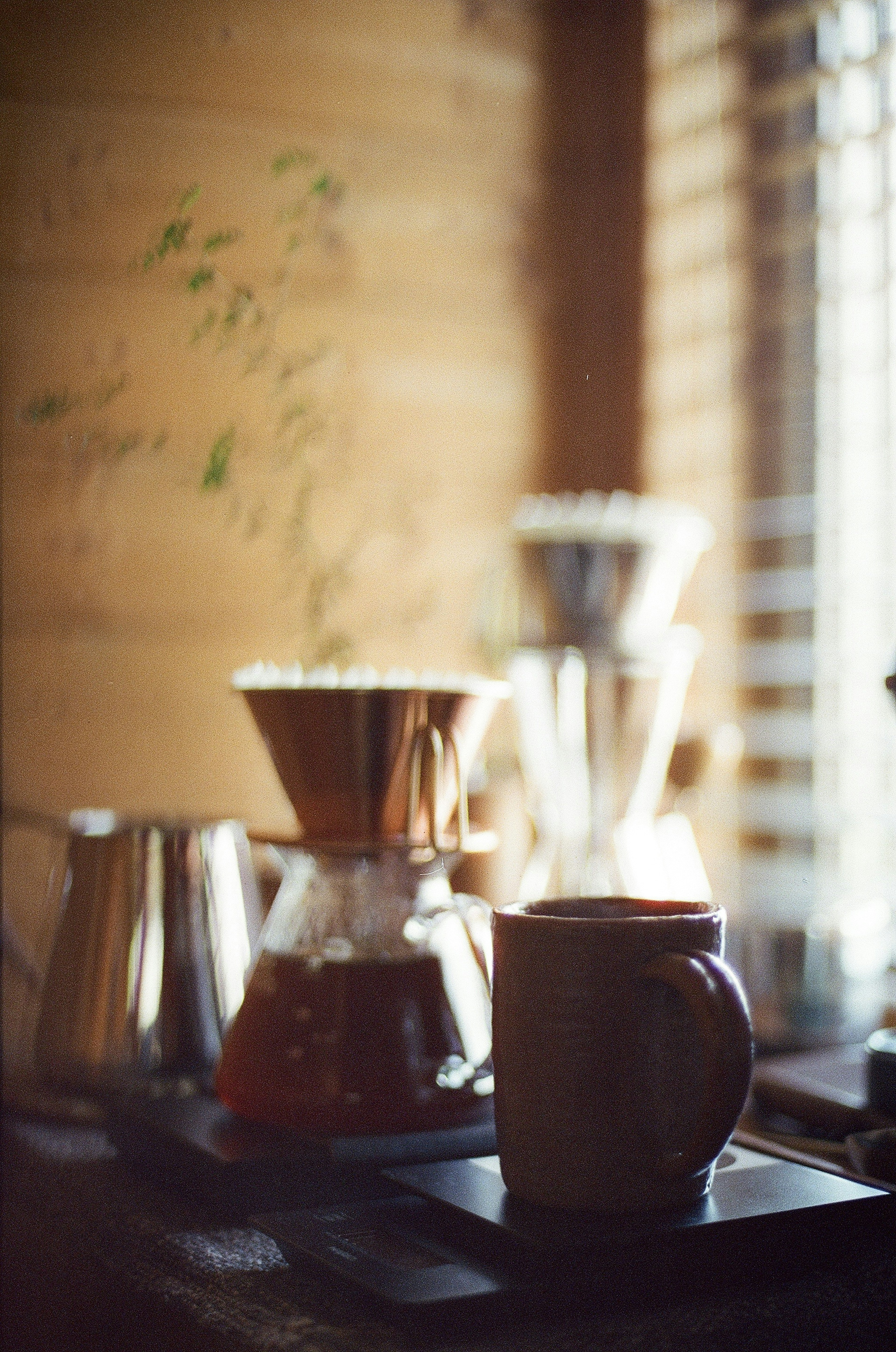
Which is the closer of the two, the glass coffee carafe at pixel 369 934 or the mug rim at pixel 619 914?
the mug rim at pixel 619 914

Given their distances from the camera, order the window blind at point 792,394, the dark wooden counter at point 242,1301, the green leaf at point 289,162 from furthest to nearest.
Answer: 1. the window blind at point 792,394
2. the green leaf at point 289,162
3. the dark wooden counter at point 242,1301

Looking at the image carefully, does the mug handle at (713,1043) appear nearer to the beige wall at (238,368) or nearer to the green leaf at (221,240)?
the green leaf at (221,240)

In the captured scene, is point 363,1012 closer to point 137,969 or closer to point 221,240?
point 137,969

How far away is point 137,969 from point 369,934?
170 millimetres

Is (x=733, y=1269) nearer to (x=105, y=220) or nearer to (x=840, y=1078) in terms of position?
(x=840, y=1078)

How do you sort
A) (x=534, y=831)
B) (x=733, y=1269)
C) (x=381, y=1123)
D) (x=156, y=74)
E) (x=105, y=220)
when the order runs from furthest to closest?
(x=534, y=831) < (x=156, y=74) < (x=105, y=220) < (x=381, y=1123) < (x=733, y=1269)

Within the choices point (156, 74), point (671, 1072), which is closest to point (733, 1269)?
point (671, 1072)

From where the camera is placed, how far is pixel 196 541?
1461 mm

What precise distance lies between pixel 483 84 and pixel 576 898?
1.28 metres

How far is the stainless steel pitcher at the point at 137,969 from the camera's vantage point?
74 centimetres

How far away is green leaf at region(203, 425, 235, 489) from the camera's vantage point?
2.51ft

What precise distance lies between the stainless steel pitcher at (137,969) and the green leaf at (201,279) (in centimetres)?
32

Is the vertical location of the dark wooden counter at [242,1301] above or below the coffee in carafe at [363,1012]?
below

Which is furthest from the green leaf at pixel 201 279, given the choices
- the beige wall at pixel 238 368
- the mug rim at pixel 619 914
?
the mug rim at pixel 619 914
